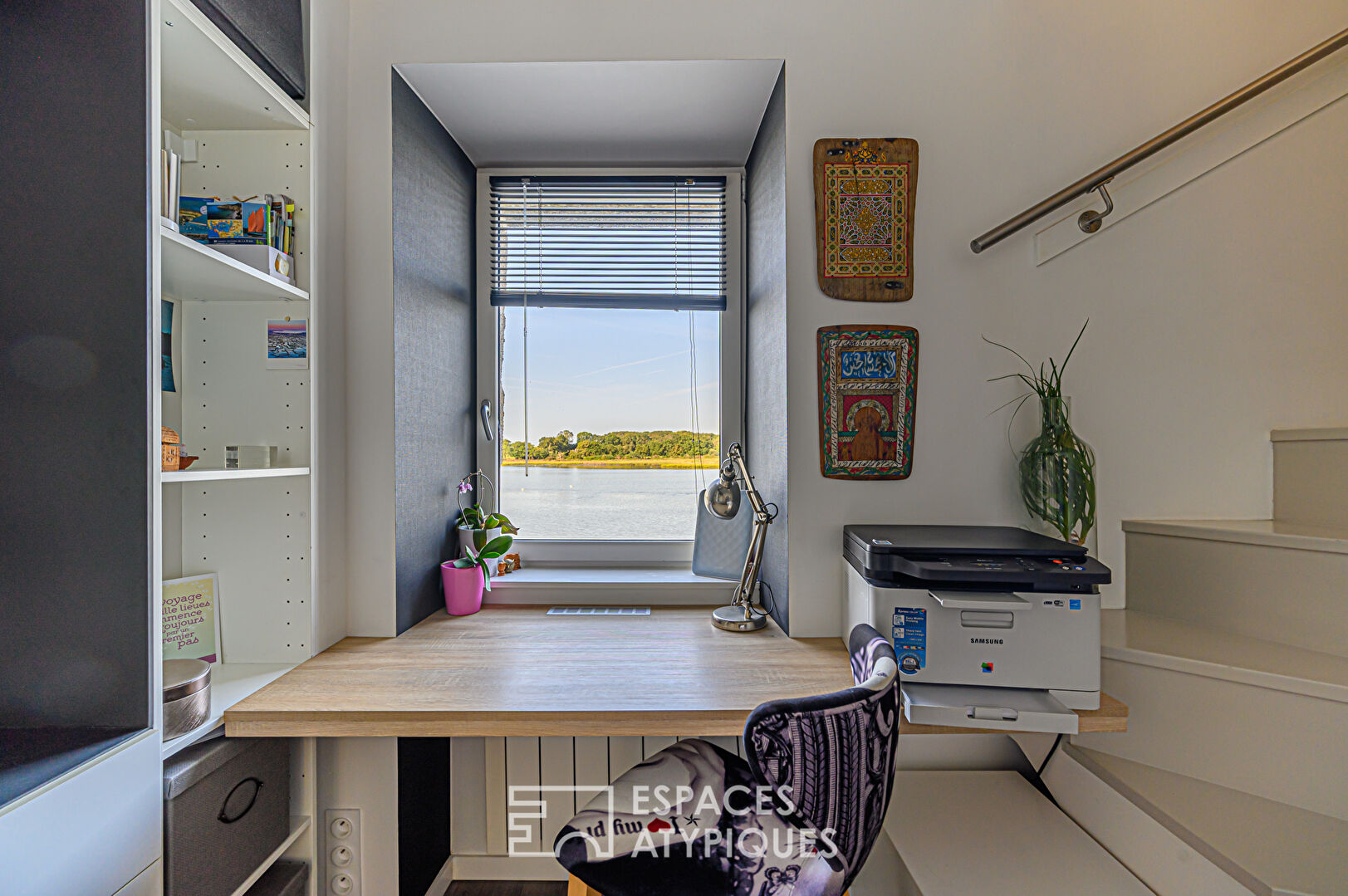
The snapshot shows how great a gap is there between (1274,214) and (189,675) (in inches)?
102

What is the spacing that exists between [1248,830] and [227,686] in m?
1.93

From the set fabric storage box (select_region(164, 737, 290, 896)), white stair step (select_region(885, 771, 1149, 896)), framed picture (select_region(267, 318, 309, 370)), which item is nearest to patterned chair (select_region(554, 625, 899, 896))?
white stair step (select_region(885, 771, 1149, 896))

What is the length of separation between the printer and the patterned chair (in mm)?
113

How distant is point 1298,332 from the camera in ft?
5.15

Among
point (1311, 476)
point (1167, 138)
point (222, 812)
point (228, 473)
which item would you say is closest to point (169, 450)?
point (228, 473)

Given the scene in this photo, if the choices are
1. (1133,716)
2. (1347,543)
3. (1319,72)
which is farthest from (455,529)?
(1319,72)

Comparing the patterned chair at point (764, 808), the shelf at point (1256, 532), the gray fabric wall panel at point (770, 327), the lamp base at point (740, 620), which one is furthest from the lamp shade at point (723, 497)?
the shelf at point (1256, 532)

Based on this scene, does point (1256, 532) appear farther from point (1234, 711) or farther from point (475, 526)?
point (475, 526)

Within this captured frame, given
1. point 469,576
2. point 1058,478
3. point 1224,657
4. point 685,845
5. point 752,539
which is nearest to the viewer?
point 685,845

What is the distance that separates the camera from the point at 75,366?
0.94m

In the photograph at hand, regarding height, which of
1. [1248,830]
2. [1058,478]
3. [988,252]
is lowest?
[1248,830]

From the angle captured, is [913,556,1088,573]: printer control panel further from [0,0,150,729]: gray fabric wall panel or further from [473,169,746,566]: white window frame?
[0,0,150,729]: gray fabric wall panel

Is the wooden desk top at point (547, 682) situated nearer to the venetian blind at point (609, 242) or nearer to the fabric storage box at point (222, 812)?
the fabric storage box at point (222, 812)

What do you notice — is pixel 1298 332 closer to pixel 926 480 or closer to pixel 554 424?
pixel 926 480
